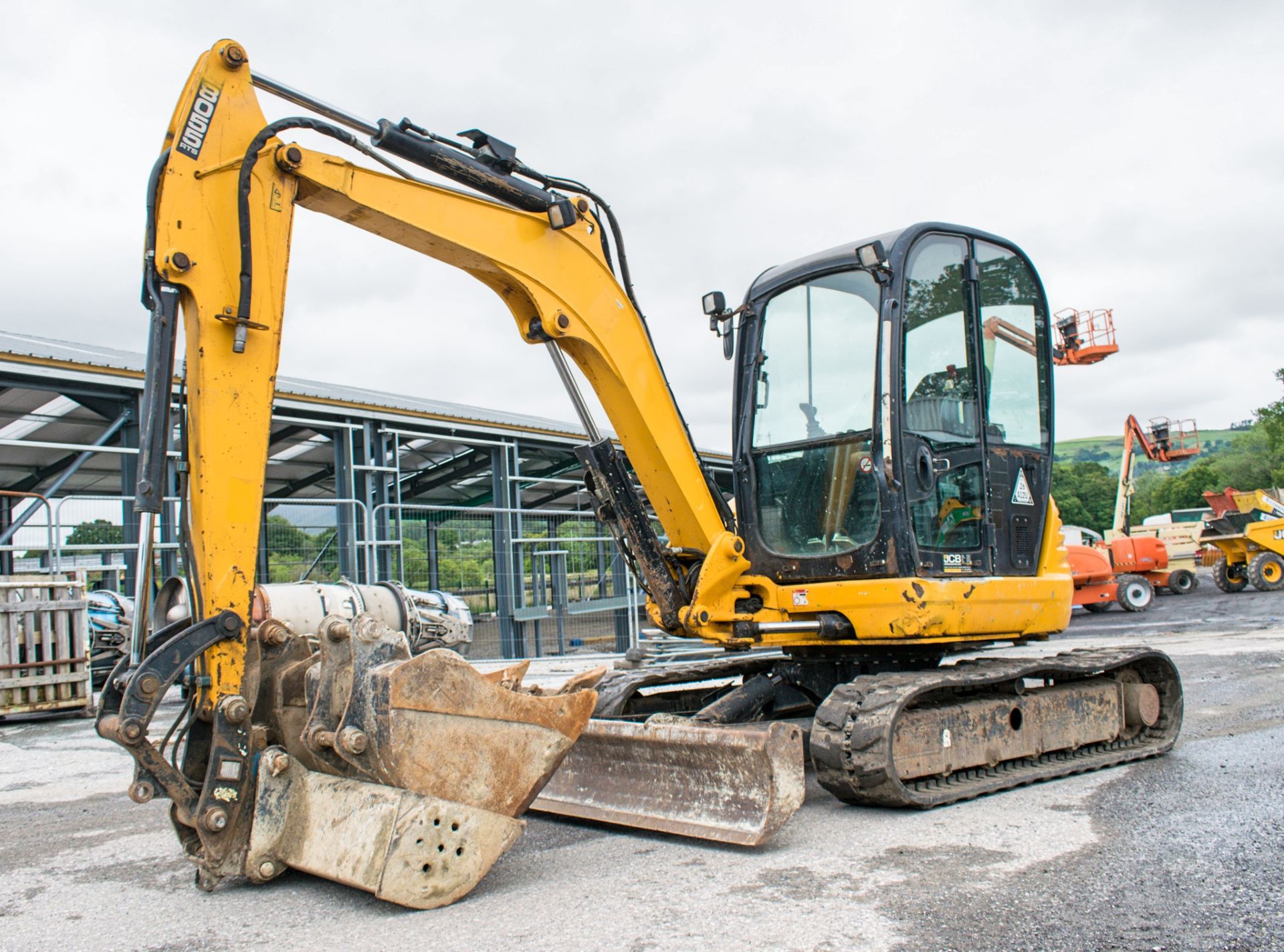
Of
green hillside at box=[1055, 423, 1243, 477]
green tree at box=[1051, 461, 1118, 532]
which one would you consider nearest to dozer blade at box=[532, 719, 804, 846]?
green tree at box=[1051, 461, 1118, 532]

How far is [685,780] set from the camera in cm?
459

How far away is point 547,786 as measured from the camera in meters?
5.19

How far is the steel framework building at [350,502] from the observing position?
11.1 metres

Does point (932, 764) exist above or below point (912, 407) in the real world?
below

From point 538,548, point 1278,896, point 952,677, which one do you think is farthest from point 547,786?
point 538,548

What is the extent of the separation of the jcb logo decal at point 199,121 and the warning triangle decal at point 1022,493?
4619 millimetres

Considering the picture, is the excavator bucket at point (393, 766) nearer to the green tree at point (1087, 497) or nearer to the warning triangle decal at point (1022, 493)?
the warning triangle decal at point (1022, 493)

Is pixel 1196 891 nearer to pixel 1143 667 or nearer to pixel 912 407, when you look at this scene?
pixel 912 407

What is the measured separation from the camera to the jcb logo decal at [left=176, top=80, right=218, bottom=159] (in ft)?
13.5

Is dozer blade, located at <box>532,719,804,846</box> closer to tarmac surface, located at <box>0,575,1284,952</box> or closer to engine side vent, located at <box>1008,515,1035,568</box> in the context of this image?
tarmac surface, located at <box>0,575,1284,952</box>

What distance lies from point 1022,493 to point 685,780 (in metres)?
2.89

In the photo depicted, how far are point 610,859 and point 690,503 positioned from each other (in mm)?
2088

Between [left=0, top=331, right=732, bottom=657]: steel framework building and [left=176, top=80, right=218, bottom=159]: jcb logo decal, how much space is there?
577cm

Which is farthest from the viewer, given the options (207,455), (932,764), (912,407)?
(912,407)
